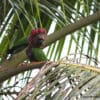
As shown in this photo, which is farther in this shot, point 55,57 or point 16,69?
point 55,57

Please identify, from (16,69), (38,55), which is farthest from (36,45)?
(16,69)

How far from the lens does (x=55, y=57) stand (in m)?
1.67

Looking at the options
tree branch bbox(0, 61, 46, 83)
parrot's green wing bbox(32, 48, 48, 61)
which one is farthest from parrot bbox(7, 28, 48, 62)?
tree branch bbox(0, 61, 46, 83)

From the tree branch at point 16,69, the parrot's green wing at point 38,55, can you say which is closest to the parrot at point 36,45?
the parrot's green wing at point 38,55

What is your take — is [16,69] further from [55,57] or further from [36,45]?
[55,57]

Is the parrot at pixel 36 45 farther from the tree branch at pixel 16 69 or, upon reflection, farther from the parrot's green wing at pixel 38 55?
the tree branch at pixel 16 69

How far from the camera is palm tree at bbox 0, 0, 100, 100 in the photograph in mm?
776

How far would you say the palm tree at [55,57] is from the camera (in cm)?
78

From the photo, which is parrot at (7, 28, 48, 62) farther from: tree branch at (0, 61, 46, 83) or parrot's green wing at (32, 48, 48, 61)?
tree branch at (0, 61, 46, 83)

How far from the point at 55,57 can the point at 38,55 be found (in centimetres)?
47

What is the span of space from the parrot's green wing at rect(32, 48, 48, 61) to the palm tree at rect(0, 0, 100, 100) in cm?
5

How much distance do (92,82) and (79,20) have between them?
0.67 meters

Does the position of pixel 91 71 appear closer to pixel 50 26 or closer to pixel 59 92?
pixel 59 92

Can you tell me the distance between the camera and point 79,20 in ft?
4.78
